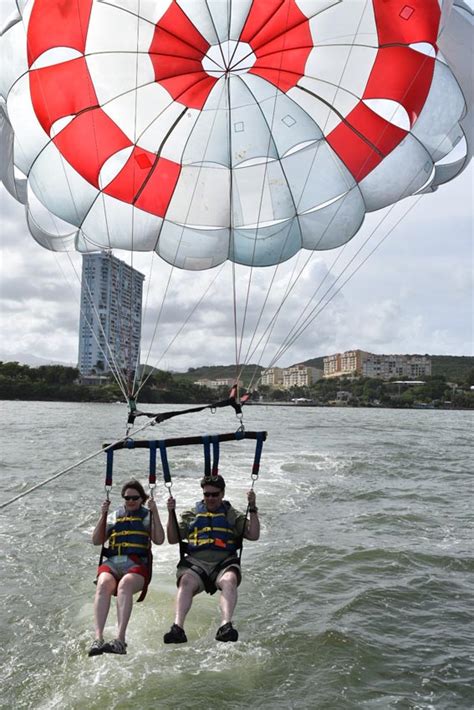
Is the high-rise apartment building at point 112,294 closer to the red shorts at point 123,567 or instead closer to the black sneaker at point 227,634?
the red shorts at point 123,567

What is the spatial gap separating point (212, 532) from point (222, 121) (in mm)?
4924

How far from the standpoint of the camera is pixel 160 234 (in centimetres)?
772

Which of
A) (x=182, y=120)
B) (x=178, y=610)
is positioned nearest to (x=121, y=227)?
(x=182, y=120)

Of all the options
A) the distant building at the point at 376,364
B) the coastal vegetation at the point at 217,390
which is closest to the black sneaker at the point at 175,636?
the coastal vegetation at the point at 217,390

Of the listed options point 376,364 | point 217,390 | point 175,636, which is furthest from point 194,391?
point 376,364

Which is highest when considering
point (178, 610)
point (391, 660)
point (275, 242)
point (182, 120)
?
point (182, 120)

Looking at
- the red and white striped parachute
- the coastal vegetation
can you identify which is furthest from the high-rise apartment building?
the coastal vegetation

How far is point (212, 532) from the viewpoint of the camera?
15.4 ft

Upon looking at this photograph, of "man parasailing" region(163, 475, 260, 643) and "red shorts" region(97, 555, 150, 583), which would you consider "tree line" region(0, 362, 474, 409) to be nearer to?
"man parasailing" region(163, 475, 260, 643)

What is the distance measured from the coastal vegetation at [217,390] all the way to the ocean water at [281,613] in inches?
911

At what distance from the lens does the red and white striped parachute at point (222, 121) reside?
653cm

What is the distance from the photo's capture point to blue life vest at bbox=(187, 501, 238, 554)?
4.66 meters

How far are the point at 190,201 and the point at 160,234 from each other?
55 cm

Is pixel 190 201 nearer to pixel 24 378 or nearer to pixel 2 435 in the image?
pixel 2 435
